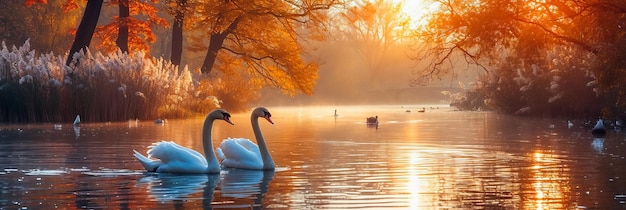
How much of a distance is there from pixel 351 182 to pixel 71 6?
35721 mm

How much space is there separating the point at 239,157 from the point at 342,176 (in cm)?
203

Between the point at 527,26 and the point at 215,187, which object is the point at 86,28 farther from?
the point at 215,187

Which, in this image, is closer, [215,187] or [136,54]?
[215,187]

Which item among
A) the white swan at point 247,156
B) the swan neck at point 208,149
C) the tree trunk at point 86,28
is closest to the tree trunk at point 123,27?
the tree trunk at point 86,28

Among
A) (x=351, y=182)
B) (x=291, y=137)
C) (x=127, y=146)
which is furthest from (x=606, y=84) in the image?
(x=351, y=182)

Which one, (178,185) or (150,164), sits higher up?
(150,164)

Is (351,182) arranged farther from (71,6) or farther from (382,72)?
(382,72)

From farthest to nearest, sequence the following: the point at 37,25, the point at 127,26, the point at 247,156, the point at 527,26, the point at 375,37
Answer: the point at 375,37 → the point at 37,25 → the point at 127,26 → the point at 527,26 → the point at 247,156

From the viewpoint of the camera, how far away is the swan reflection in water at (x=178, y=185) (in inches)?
445

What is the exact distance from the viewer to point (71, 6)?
152 ft

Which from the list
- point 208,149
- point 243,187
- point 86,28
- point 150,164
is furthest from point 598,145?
point 86,28

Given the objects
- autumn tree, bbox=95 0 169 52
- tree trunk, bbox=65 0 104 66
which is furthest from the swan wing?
autumn tree, bbox=95 0 169 52

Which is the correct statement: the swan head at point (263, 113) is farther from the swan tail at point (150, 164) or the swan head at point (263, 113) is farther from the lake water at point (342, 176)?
the swan tail at point (150, 164)

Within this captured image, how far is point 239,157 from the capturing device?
15.2 metres
